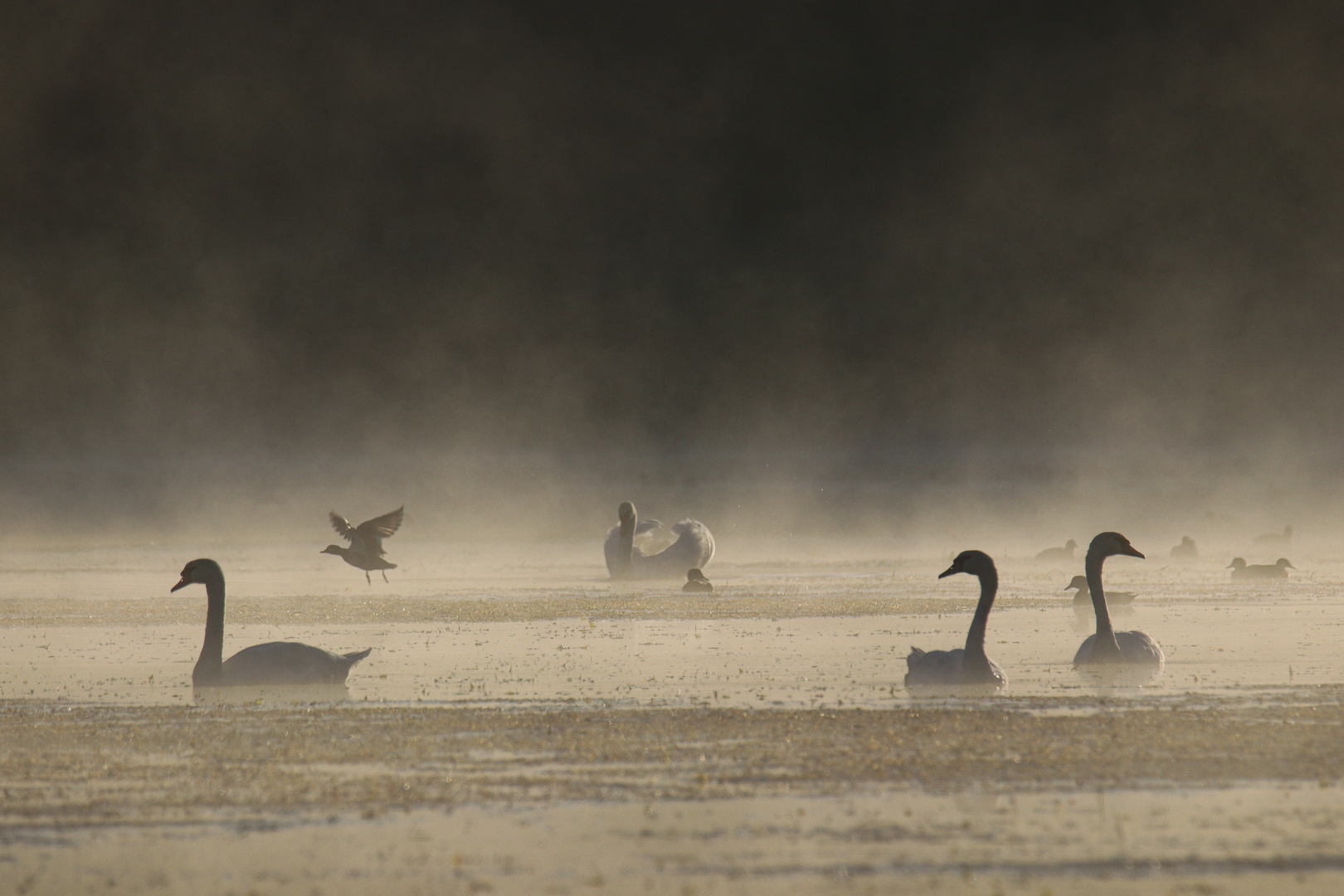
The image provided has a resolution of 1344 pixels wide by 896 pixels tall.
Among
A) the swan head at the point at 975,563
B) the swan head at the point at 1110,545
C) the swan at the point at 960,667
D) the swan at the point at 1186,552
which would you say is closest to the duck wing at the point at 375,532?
the swan head at the point at 975,563

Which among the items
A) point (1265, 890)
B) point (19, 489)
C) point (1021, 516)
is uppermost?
point (19, 489)

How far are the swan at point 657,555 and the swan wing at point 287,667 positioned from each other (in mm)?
11090

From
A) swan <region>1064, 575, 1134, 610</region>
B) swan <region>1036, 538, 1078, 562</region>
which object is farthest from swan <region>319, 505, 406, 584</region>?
swan <region>1036, 538, 1078, 562</region>

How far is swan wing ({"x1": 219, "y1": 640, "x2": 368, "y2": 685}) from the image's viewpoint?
9.92 metres

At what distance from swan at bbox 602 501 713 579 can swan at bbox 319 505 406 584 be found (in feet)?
11.1

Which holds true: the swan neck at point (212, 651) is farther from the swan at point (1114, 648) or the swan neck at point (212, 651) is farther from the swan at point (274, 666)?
the swan at point (1114, 648)

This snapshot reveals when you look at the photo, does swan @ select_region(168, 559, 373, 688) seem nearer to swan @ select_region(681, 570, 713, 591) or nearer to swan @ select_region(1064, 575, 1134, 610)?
swan @ select_region(681, 570, 713, 591)

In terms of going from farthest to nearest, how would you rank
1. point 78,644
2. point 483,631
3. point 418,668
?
point 483,631
point 78,644
point 418,668

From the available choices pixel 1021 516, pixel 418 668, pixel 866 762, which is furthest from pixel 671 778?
pixel 1021 516

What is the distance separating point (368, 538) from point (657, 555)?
4.57m

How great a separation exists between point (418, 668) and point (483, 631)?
2468 mm

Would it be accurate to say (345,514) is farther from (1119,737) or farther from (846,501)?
(1119,737)

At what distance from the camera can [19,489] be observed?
3666 cm

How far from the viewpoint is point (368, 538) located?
20.2 m
